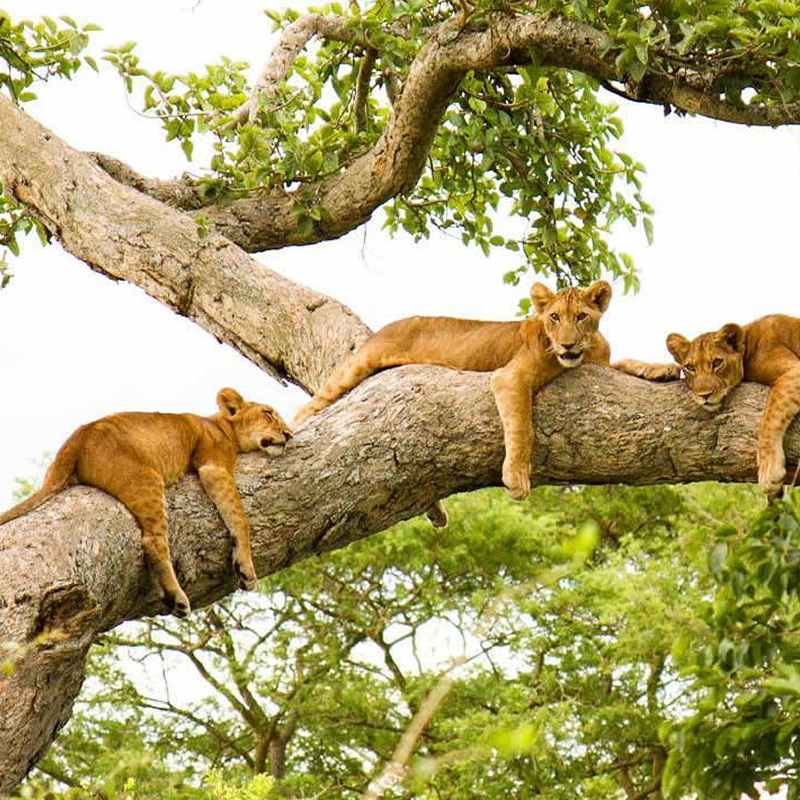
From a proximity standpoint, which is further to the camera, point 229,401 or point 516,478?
point 229,401

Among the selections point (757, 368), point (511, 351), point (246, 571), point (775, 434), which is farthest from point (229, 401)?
point (775, 434)

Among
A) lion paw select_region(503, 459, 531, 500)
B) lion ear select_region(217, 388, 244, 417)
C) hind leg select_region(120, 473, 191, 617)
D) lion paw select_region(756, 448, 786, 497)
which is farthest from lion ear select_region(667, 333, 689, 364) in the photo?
hind leg select_region(120, 473, 191, 617)

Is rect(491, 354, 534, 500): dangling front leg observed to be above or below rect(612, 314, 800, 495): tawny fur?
below

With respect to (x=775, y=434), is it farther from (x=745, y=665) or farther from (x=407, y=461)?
(x=407, y=461)

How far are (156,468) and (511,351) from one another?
1.47 m

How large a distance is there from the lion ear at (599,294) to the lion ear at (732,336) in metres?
0.63

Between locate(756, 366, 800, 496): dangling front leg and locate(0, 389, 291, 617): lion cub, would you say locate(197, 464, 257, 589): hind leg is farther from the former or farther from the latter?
locate(756, 366, 800, 496): dangling front leg

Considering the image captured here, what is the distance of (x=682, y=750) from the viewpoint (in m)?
4.00

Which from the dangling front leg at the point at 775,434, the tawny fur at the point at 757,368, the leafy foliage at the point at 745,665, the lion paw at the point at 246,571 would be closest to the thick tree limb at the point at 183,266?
the lion paw at the point at 246,571

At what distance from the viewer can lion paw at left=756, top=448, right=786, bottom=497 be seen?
4.67 metres

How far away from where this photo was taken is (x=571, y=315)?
5422mm

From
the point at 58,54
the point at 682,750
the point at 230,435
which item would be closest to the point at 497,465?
the point at 230,435

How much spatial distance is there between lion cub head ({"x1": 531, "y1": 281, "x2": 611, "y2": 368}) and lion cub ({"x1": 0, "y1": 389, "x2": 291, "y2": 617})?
107 centimetres

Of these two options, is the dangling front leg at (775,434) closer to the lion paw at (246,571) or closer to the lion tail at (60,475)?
the lion paw at (246,571)
